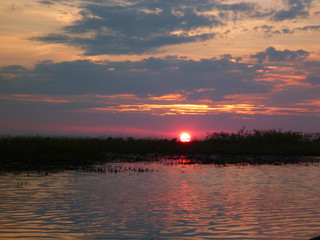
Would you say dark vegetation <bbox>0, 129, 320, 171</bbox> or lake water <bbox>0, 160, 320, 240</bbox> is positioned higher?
dark vegetation <bbox>0, 129, 320, 171</bbox>

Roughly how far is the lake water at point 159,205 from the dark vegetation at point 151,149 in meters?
6.10

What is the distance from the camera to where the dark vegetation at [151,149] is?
27281 millimetres

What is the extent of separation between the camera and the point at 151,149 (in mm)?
37781

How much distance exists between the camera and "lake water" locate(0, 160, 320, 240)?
10.4 metres

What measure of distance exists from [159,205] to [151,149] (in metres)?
24.1

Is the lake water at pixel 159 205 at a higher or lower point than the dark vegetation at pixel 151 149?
lower

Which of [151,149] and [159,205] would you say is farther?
[151,149]

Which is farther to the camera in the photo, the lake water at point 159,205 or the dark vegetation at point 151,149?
the dark vegetation at point 151,149

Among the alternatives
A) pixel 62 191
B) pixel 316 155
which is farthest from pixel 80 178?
pixel 316 155

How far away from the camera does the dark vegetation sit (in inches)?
1074

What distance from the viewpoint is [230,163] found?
91.9 ft

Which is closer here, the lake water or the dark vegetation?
the lake water

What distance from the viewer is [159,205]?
44.8 ft

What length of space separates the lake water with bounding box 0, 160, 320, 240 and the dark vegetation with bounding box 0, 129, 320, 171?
6104 mm
